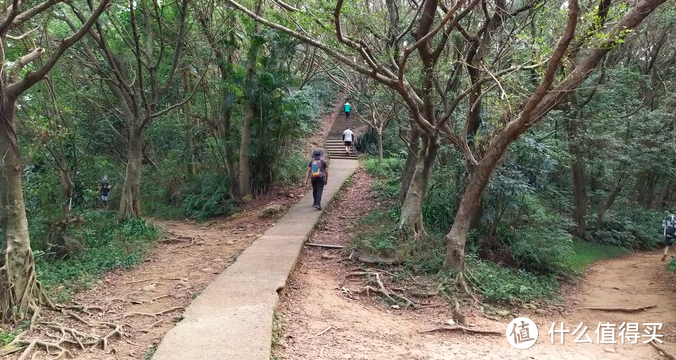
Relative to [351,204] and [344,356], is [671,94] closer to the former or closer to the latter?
[351,204]

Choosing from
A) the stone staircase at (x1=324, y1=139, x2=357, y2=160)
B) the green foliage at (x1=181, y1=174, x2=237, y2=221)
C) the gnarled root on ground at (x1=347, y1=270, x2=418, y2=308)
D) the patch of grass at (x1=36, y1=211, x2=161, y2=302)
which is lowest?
the gnarled root on ground at (x1=347, y1=270, x2=418, y2=308)

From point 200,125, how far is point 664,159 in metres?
15.5

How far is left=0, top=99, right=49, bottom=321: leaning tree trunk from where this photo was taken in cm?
544

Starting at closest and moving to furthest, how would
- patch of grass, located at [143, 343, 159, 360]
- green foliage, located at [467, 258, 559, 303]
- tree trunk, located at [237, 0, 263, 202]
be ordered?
1. patch of grass, located at [143, 343, 159, 360]
2. green foliage, located at [467, 258, 559, 303]
3. tree trunk, located at [237, 0, 263, 202]

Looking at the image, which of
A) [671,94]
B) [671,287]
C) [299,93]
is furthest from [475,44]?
[671,94]

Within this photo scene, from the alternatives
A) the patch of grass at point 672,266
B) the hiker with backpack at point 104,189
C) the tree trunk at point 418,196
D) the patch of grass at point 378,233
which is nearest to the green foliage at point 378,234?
the patch of grass at point 378,233

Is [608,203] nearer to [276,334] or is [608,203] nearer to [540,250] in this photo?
[540,250]

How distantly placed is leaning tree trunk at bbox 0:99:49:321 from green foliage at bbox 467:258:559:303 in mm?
6422

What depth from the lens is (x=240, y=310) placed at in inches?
224

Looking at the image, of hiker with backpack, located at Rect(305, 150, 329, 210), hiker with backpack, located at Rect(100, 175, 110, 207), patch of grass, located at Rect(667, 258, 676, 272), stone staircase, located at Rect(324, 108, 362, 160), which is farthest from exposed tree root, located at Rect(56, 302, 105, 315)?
stone staircase, located at Rect(324, 108, 362, 160)

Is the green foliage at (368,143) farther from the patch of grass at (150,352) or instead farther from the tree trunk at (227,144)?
the patch of grass at (150,352)

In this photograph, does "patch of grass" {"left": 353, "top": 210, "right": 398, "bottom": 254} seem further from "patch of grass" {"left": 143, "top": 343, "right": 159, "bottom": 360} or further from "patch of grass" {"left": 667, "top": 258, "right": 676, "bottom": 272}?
"patch of grass" {"left": 667, "top": 258, "right": 676, "bottom": 272}

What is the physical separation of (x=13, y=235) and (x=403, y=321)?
5.01m

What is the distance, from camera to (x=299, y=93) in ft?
43.2
